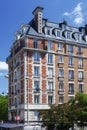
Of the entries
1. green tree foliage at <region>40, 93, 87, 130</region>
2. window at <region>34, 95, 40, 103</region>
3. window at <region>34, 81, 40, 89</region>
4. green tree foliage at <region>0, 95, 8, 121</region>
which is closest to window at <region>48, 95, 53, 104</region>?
window at <region>34, 95, 40, 103</region>

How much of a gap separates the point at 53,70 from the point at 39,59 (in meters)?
4.00

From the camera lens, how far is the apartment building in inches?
2719

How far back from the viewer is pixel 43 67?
71188 millimetres

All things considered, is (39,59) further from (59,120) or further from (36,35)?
(59,120)

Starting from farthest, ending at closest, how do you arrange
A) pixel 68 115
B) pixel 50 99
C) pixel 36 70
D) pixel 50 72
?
pixel 50 72
pixel 50 99
pixel 36 70
pixel 68 115

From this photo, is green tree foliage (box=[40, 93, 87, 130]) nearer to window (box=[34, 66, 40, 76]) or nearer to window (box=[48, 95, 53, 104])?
window (box=[48, 95, 53, 104])

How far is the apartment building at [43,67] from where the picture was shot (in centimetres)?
6906

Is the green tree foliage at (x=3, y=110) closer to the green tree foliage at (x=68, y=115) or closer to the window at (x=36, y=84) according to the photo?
the window at (x=36, y=84)

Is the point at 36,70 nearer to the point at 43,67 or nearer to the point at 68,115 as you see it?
the point at 43,67

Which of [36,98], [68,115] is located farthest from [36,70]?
[68,115]

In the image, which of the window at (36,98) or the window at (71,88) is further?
the window at (71,88)

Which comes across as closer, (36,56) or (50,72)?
(36,56)

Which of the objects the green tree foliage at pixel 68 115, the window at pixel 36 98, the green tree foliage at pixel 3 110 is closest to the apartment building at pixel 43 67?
the window at pixel 36 98

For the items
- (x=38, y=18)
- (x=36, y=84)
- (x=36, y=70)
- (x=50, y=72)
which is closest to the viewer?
(x=36, y=84)
